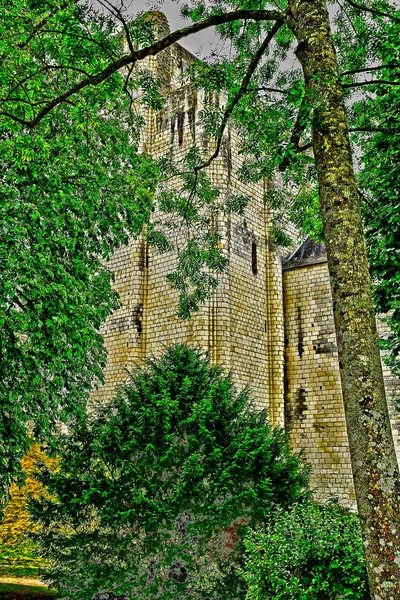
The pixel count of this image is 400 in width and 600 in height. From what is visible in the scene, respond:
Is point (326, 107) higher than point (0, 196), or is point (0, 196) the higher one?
point (0, 196)

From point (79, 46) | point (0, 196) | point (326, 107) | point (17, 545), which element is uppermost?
point (79, 46)

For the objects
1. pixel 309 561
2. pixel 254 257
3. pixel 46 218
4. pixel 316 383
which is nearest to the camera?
pixel 309 561

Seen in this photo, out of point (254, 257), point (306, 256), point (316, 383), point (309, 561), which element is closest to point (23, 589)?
point (309, 561)

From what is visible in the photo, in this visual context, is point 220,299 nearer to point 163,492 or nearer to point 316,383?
point 316,383

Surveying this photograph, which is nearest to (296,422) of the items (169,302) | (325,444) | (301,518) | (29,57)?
(325,444)

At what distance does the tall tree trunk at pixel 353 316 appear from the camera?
12.4ft

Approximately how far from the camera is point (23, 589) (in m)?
11.3

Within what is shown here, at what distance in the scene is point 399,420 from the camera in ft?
48.5

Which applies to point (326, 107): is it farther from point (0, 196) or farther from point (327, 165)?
point (0, 196)

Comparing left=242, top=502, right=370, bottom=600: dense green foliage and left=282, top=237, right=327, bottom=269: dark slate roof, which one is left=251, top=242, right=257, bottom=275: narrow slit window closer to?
left=282, top=237, right=327, bottom=269: dark slate roof

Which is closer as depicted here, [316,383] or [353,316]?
[353,316]

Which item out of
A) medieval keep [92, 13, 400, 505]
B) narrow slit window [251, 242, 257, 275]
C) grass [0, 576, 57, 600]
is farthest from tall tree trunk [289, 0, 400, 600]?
narrow slit window [251, 242, 257, 275]

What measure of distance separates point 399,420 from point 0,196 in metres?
11.7

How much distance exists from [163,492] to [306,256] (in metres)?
13.2
